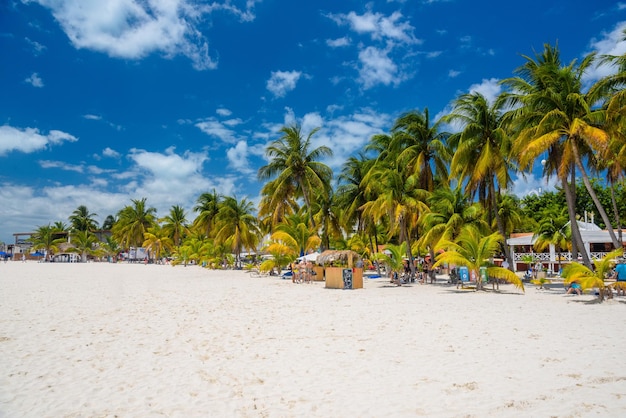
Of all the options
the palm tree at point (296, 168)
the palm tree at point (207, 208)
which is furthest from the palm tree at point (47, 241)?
the palm tree at point (296, 168)

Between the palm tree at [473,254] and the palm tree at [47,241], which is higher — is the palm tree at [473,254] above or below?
below

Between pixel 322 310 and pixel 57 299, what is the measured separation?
9182mm

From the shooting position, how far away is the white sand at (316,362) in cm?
450

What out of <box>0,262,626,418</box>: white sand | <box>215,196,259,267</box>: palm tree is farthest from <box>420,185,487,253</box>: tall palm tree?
<box>215,196,259,267</box>: palm tree

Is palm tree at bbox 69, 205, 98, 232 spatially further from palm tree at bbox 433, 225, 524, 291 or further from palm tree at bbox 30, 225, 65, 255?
palm tree at bbox 433, 225, 524, 291

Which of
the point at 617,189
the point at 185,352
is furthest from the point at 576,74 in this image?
the point at 617,189

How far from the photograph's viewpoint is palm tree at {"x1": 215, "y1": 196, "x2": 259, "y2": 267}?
39.9m

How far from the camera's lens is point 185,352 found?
6891mm

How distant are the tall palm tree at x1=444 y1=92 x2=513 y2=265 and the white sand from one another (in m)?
9.14

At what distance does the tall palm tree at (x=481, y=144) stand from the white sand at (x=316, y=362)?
9135 mm

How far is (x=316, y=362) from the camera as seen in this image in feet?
20.4

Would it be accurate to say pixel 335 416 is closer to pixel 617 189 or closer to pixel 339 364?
pixel 339 364

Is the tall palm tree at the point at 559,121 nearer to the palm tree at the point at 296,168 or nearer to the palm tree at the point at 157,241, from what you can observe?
the palm tree at the point at 296,168

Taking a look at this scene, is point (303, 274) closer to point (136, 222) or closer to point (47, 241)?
point (136, 222)
